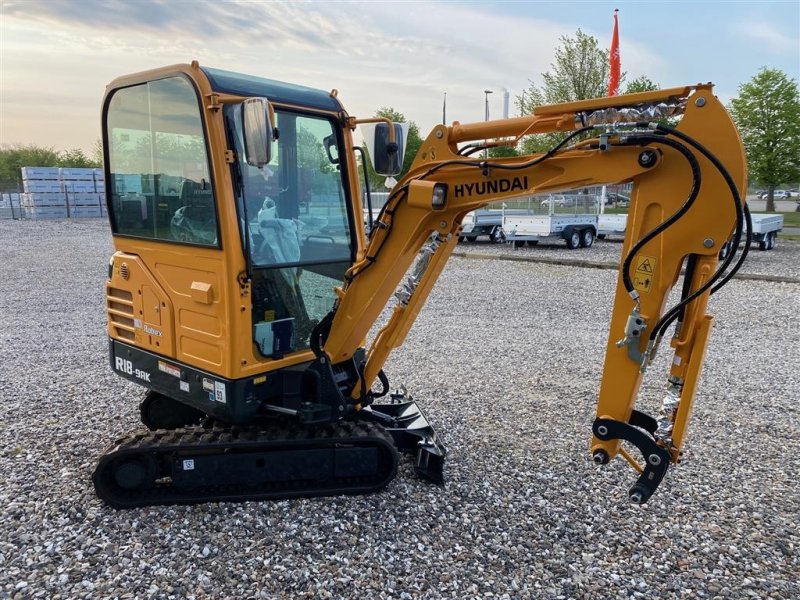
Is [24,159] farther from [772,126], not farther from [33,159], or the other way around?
[772,126]

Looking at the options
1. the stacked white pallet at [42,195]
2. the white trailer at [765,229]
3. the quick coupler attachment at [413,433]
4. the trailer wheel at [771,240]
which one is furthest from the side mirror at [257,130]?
the stacked white pallet at [42,195]

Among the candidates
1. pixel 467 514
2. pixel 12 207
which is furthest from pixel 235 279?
pixel 12 207

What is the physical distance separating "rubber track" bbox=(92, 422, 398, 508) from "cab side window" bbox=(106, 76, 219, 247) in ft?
4.81

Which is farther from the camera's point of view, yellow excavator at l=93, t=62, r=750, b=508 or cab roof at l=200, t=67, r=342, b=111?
cab roof at l=200, t=67, r=342, b=111

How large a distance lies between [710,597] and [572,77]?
31.7m

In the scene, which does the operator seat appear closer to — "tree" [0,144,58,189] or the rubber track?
the rubber track

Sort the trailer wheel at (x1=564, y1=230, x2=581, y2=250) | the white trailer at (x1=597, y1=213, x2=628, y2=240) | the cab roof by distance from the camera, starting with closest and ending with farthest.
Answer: the cab roof → the trailer wheel at (x1=564, y1=230, x2=581, y2=250) → the white trailer at (x1=597, y1=213, x2=628, y2=240)

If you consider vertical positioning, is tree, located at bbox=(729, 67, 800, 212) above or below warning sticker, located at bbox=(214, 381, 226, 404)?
above

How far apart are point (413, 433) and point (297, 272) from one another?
1.62 metres

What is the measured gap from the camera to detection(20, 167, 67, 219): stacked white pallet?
32125 mm

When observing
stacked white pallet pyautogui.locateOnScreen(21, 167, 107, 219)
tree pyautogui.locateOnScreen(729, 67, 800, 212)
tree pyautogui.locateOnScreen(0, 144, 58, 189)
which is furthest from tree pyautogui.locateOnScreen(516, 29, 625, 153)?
tree pyautogui.locateOnScreen(0, 144, 58, 189)

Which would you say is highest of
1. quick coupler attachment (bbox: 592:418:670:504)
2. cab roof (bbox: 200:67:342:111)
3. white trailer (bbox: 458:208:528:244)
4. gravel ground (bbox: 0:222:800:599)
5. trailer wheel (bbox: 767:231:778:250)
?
cab roof (bbox: 200:67:342:111)

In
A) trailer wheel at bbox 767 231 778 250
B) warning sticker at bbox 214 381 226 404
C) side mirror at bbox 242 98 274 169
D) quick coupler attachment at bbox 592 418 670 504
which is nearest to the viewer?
quick coupler attachment at bbox 592 418 670 504

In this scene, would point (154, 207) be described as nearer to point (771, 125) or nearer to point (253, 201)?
point (253, 201)
